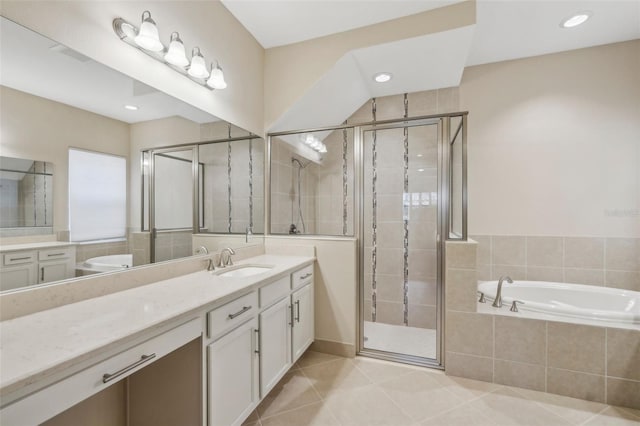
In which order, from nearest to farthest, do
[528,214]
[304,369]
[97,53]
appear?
[97,53] < [304,369] < [528,214]

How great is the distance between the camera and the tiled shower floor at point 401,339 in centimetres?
249

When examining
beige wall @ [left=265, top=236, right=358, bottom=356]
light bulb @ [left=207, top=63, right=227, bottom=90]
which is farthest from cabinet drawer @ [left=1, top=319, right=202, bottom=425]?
light bulb @ [left=207, top=63, right=227, bottom=90]

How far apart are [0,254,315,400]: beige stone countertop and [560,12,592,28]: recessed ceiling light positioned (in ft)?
10.4

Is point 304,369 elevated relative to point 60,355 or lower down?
lower down

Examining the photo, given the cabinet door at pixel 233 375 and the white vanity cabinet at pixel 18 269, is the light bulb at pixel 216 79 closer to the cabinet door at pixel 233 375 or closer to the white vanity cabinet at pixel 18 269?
the white vanity cabinet at pixel 18 269

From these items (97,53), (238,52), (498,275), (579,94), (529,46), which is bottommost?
(498,275)

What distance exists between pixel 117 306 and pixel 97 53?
1178mm

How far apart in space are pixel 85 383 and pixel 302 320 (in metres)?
1.54

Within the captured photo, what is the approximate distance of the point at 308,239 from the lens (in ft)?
8.26

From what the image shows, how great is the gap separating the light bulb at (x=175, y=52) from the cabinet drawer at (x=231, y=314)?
4.72ft

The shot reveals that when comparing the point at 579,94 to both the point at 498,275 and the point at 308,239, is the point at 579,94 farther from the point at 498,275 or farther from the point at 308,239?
the point at 308,239

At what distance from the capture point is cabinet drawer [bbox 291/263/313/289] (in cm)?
209

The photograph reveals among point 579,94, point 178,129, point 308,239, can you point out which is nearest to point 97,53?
point 178,129

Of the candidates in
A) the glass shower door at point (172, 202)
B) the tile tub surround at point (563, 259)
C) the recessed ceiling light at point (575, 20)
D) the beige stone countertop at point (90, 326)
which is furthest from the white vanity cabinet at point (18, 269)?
the recessed ceiling light at point (575, 20)
